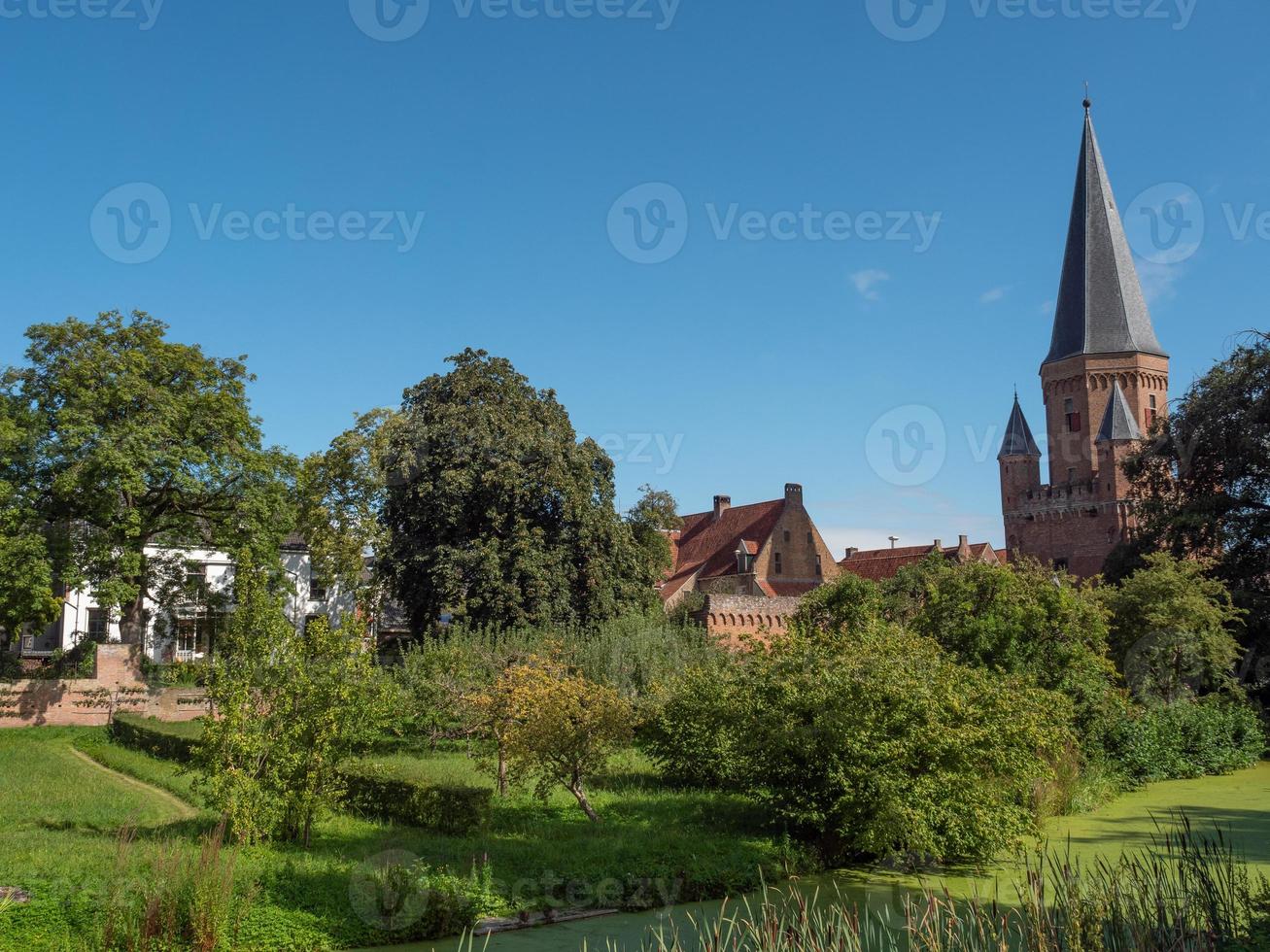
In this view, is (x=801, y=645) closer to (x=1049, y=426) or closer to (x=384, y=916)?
(x=384, y=916)

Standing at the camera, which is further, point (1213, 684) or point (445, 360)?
point (445, 360)

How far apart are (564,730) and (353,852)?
381 cm

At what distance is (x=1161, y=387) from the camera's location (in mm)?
66125

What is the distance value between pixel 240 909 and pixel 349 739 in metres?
4.61

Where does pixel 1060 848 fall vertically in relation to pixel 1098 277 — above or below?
below

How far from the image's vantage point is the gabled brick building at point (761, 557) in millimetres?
58312

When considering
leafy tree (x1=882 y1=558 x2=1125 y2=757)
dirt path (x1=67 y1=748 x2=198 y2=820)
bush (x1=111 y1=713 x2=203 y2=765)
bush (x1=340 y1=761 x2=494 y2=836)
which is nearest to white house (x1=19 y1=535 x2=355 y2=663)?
bush (x1=111 y1=713 x2=203 y2=765)

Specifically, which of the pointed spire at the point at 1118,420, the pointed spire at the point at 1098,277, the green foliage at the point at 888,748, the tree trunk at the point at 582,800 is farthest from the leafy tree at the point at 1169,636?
the pointed spire at the point at 1098,277

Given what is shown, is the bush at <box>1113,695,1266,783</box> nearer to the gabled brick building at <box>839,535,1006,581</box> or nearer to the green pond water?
the green pond water

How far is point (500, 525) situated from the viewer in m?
35.8

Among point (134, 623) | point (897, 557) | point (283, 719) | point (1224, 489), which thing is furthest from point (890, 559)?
point (283, 719)

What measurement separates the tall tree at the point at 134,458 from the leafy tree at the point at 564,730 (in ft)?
62.2

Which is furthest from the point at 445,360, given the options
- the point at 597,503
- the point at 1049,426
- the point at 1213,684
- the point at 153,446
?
the point at 1049,426

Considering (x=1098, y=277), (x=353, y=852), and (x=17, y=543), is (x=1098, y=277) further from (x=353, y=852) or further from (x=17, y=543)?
(x=353, y=852)
